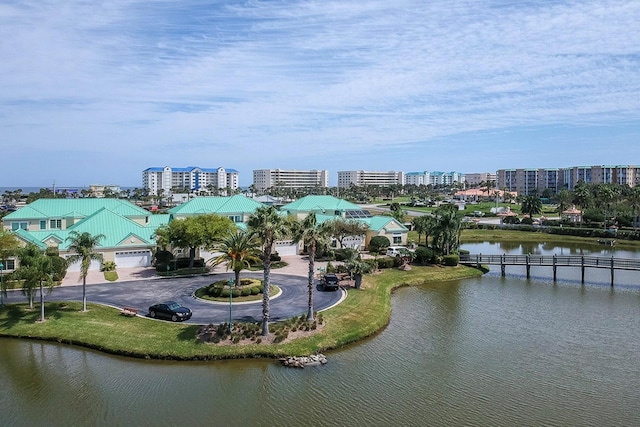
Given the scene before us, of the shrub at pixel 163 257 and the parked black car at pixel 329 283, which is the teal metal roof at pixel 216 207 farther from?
the parked black car at pixel 329 283

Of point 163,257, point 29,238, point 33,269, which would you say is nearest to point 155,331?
point 33,269

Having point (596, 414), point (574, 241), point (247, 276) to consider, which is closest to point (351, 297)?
point (247, 276)

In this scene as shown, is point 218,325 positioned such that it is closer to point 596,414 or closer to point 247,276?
point 247,276

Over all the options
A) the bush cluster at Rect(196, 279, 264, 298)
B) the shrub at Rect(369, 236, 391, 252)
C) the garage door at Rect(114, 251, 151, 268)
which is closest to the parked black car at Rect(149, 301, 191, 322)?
the bush cluster at Rect(196, 279, 264, 298)

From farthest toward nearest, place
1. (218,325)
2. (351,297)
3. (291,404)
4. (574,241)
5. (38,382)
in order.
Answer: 1. (574,241)
2. (351,297)
3. (218,325)
4. (38,382)
5. (291,404)

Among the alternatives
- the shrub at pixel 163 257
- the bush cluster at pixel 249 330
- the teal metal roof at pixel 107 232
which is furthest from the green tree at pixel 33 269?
the shrub at pixel 163 257
